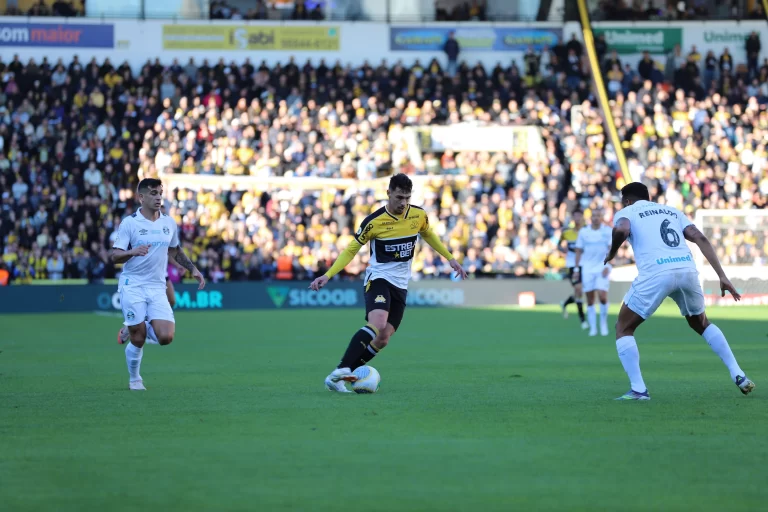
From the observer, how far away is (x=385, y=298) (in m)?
12.6

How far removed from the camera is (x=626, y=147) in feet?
137

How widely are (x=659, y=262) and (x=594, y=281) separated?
40.1 ft

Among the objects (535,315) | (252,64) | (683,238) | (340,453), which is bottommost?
(535,315)

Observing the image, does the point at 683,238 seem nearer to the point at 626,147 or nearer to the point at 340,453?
the point at 340,453

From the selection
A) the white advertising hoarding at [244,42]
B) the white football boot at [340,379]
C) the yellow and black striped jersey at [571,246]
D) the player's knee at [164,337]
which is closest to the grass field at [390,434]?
the white football boot at [340,379]

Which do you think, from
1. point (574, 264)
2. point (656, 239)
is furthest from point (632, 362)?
point (574, 264)

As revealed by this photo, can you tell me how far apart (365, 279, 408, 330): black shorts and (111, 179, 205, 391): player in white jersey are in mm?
1814

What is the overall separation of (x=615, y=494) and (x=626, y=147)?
Answer: 36074 millimetres

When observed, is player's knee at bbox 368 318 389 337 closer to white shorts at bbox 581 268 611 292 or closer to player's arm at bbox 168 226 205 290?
player's arm at bbox 168 226 205 290

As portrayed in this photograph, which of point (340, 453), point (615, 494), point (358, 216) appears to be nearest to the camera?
point (615, 494)

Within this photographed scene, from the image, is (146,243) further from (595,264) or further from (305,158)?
(305,158)

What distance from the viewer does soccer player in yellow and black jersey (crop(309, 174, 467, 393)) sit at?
12.4m

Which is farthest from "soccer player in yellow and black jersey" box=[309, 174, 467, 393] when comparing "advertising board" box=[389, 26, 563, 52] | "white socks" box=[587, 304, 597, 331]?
"advertising board" box=[389, 26, 563, 52]

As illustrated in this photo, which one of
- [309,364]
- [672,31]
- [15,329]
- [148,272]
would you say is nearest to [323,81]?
[672,31]
